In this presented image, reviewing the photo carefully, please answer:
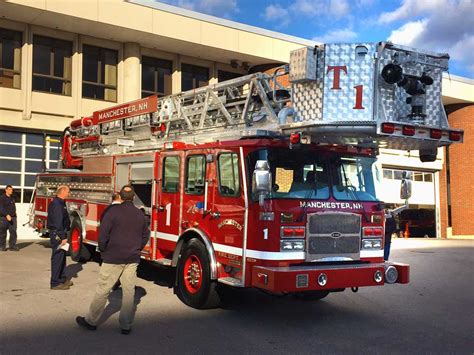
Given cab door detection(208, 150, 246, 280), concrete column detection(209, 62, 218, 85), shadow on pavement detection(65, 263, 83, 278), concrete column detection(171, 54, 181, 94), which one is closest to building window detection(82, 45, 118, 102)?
concrete column detection(171, 54, 181, 94)

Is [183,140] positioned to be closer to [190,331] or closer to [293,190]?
[293,190]

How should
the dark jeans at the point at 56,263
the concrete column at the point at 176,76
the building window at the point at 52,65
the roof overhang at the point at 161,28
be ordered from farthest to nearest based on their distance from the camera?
the concrete column at the point at 176,76, the building window at the point at 52,65, the roof overhang at the point at 161,28, the dark jeans at the point at 56,263

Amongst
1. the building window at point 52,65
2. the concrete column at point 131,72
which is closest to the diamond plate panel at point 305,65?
the concrete column at point 131,72

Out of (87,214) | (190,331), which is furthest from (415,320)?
(87,214)

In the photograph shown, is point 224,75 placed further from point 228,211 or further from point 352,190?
point 228,211

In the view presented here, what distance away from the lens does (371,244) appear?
6969mm

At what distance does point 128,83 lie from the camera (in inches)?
798

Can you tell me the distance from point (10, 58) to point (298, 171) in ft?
49.8

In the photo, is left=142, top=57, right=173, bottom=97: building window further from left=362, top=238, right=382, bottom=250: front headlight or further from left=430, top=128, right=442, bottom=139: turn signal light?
left=430, top=128, right=442, bottom=139: turn signal light

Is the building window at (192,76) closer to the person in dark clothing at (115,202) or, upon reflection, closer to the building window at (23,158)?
the building window at (23,158)

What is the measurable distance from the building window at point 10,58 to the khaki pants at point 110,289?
14.6 m

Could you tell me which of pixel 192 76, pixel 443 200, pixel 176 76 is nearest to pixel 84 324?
pixel 176 76

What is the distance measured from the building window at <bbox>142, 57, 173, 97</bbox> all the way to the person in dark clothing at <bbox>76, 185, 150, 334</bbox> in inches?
642

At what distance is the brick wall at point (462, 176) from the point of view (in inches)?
1240
